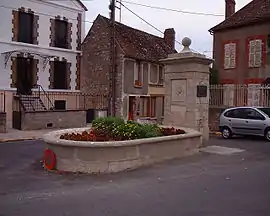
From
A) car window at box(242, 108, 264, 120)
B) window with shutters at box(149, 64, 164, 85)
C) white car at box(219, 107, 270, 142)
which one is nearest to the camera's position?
white car at box(219, 107, 270, 142)

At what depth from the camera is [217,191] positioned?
7.21 m

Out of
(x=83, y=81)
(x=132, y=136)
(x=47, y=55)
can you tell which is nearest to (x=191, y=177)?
(x=132, y=136)

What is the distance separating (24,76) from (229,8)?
653 inches

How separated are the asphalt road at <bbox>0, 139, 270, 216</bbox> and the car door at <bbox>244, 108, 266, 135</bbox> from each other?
6.03 meters

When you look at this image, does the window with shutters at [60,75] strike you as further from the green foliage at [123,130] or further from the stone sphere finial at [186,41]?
the green foliage at [123,130]

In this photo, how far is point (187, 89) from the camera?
1320 cm

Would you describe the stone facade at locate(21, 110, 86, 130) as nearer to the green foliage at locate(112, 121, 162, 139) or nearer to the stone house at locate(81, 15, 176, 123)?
the stone house at locate(81, 15, 176, 123)

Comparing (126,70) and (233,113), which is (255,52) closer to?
(233,113)

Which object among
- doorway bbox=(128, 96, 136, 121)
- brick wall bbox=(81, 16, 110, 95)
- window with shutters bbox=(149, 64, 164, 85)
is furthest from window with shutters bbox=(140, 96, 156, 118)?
brick wall bbox=(81, 16, 110, 95)

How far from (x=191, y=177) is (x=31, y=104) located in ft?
59.6

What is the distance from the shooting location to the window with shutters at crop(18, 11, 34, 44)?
26.0 metres

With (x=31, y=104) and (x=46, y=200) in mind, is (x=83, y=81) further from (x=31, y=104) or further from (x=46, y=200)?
(x=46, y=200)

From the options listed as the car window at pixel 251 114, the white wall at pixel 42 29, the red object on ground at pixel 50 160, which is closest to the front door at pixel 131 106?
the white wall at pixel 42 29

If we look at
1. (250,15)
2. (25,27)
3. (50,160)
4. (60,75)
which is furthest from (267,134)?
(25,27)
